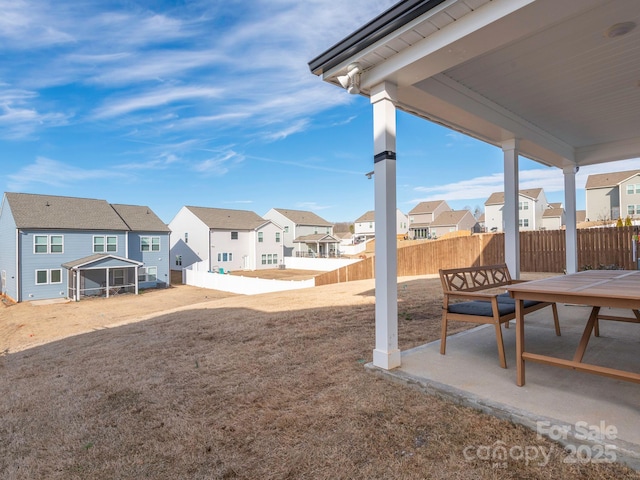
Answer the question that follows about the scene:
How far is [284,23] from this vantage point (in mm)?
7992

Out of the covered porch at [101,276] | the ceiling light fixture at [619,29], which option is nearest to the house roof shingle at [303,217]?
the covered porch at [101,276]

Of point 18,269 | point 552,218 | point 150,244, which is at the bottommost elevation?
point 18,269

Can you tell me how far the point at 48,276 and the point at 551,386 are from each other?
24076 mm

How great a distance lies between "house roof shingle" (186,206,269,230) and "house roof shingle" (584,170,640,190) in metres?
29.8

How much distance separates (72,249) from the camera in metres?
20.2

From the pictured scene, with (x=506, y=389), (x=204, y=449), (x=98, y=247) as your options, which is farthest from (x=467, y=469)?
(x=98, y=247)

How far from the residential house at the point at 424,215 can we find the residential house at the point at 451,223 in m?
0.98

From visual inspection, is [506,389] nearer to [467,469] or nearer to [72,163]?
[467,469]

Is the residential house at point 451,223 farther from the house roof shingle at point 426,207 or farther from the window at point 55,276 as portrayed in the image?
the window at point 55,276

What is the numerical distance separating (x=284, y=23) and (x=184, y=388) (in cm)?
810

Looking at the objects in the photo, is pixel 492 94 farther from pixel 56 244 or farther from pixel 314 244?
pixel 314 244

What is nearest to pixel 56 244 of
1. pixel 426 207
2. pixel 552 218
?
pixel 426 207

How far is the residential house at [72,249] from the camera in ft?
61.3

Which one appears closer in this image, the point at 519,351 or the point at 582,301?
the point at 582,301
